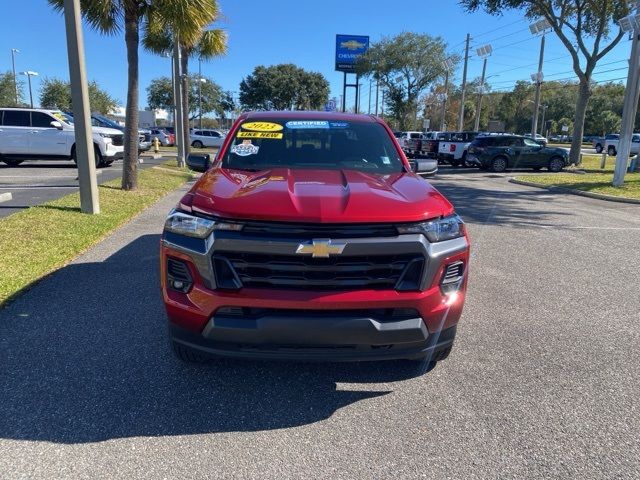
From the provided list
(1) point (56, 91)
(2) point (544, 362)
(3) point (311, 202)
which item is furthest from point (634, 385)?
(1) point (56, 91)

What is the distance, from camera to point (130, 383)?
126 inches

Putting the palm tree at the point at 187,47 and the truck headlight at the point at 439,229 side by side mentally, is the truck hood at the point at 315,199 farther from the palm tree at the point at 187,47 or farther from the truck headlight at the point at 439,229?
the palm tree at the point at 187,47

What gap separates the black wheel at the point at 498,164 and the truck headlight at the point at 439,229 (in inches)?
824

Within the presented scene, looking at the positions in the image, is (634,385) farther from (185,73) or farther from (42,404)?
(185,73)

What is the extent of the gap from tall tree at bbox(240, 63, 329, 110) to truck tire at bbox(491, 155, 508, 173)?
4641 centimetres

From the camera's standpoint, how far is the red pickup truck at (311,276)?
2.66 metres

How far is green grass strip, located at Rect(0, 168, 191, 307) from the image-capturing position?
5235 mm

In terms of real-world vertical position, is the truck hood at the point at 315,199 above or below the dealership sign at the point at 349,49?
below

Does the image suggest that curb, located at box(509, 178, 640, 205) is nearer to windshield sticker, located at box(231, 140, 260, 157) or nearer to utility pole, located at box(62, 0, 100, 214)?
windshield sticker, located at box(231, 140, 260, 157)

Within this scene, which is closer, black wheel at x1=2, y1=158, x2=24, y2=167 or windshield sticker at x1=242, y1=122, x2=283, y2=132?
windshield sticker at x1=242, y1=122, x2=283, y2=132

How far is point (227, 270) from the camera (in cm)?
274

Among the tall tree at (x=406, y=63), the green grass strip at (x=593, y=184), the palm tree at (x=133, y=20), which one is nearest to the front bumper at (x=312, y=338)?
the palm tree at (x=133, y=20)

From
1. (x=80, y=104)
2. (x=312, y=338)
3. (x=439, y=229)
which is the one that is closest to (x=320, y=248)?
(x=312, y=338)

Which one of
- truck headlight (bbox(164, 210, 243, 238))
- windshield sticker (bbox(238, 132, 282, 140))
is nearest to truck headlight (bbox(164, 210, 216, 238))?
truck headlight (bbox(164, 210, 243, 238))
